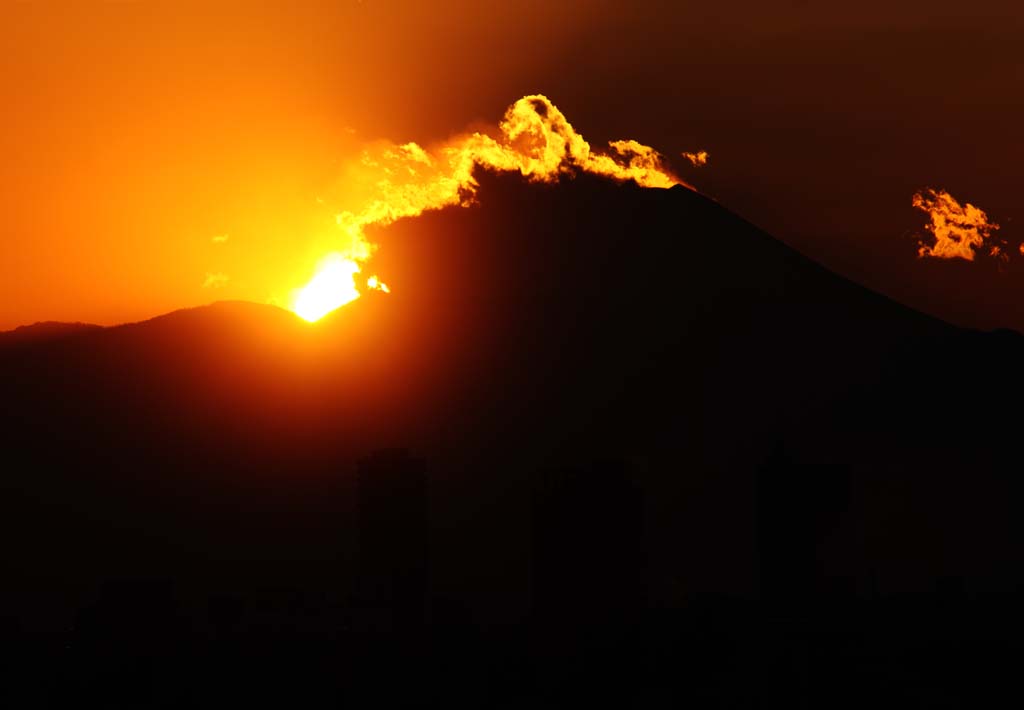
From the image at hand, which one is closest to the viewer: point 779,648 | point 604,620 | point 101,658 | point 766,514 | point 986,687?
point 986,687

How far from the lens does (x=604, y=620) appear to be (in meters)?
87.6

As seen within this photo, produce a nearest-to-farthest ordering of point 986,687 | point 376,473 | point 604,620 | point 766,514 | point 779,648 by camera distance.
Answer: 1. point 986,687
2. point 779,648
3. point 604,620
4. point 766,514
5. point 376,473

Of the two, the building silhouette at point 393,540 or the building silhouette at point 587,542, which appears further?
the building silhouette at point 393,540

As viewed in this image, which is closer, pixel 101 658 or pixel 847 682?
pixel 847 682

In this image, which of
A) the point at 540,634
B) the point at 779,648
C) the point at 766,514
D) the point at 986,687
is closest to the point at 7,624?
the point at 540,634

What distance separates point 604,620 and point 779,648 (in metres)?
14.2

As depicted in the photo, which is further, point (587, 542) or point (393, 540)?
point (393, 540)

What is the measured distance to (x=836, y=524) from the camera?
340ft

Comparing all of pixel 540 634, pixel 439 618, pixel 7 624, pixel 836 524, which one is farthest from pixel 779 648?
pixel 7 624

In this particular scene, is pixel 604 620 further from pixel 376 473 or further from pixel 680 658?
pixel 376 473

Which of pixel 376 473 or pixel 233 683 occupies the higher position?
pixel 376 473

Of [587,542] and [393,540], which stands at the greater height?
[393,540]

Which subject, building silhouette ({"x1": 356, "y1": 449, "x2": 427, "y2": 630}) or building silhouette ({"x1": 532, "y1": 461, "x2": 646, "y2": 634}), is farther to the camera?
building silhouette ({"x1": 356, "y1": 449, "x2": 427, "y2": 630})

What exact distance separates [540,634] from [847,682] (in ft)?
82.5
